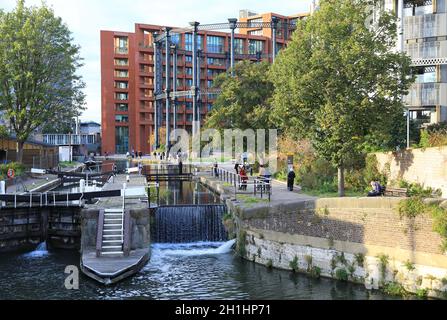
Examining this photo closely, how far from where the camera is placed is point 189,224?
1053 inches

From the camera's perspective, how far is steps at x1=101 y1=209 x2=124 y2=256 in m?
21.2

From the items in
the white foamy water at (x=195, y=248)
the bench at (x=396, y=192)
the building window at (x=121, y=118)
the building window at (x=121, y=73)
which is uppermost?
the building window at (x=121, y=73)

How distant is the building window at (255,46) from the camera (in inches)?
4673

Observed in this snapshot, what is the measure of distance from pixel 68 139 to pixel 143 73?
21912 mm

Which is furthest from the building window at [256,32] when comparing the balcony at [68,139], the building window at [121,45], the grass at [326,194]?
the grass at [326,194]

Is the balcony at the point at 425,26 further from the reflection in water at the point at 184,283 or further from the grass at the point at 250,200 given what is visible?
the reflection in water at the point at 184,283

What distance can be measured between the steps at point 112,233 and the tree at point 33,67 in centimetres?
2160

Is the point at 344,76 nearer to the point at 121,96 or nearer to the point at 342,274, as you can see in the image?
the point at 342,274

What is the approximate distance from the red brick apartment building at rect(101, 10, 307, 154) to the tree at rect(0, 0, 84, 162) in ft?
230

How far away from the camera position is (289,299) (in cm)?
1708

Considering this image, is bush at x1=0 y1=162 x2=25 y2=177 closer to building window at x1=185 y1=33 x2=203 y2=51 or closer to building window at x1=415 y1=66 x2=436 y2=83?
building window at x1=415 y1=66 x2=436 y2=83

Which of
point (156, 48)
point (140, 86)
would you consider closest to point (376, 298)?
point (156, 48)

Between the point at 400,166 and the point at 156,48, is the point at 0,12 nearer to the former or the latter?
the point at 400,166

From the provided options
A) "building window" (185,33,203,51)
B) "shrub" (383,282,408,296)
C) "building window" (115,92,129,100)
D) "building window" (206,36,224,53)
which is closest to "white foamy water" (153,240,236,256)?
"shrub" (383,282,408,296)
